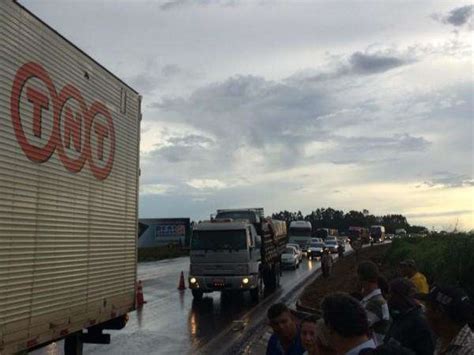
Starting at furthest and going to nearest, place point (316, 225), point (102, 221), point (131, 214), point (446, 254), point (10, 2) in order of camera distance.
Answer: point (316, 225), point (446, 254), point (131, 214), point (102, 221), point (10, 2)

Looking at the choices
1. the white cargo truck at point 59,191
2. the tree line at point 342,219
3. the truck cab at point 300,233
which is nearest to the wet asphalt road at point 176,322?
the white cargo truck at point 59,191

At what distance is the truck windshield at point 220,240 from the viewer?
59.9 ft

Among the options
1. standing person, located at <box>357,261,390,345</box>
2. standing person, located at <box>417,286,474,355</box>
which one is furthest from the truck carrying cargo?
standing person, located at <box>417,286,474,355</box>

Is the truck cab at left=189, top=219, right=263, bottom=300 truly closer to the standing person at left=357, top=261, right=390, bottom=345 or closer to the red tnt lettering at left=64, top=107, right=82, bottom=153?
the red tnt lettering at left=64, top=107, right=82, bottom=153

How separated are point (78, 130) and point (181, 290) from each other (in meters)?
17.5

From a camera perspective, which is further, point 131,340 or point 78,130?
point 131,340

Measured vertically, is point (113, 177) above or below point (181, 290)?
above

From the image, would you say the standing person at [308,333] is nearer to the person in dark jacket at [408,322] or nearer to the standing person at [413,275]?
the person in dark jacket at [408,322]

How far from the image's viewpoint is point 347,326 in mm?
3066

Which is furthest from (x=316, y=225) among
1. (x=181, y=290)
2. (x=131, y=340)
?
(x=131, y=340)

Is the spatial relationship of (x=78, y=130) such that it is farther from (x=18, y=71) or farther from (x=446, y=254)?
(x=446, y=254)

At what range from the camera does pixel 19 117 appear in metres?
5.46

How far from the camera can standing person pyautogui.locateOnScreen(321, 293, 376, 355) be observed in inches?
121

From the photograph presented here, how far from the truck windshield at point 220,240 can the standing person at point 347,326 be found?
49.6 ft
